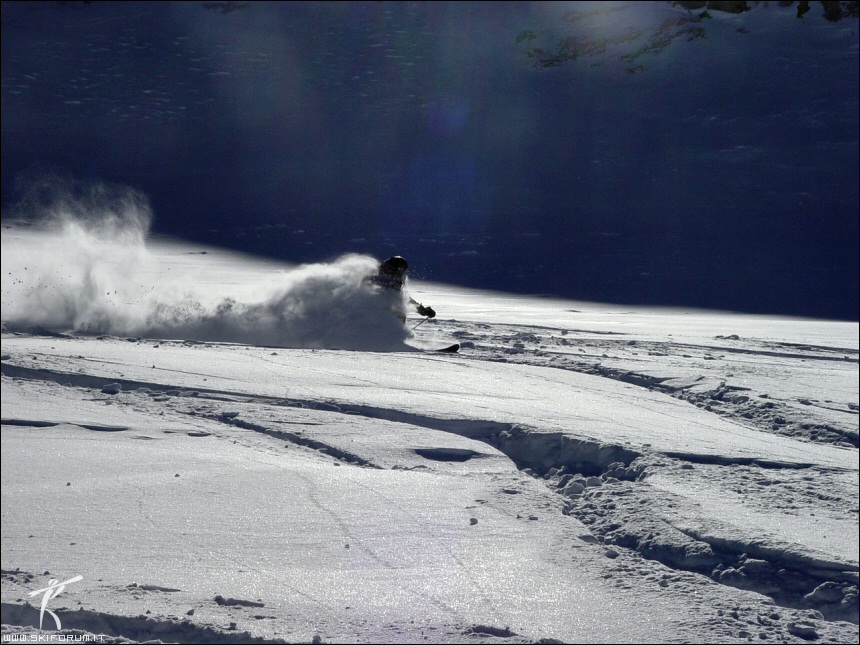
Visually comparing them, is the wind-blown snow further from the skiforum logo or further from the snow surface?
the skiforum logo

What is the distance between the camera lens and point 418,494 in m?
4.83

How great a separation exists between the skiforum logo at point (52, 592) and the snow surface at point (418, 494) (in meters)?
0.03

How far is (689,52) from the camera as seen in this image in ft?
172

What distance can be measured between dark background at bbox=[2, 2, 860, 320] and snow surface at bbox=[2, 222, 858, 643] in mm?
17692

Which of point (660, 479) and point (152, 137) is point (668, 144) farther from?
point (660, 479)

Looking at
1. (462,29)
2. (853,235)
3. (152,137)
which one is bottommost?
(853,235)

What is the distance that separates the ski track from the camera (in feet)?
13.2

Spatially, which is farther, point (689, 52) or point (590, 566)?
point (689, 52)

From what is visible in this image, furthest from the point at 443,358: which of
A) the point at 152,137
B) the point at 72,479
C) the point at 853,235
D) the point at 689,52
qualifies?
the point at 689,52

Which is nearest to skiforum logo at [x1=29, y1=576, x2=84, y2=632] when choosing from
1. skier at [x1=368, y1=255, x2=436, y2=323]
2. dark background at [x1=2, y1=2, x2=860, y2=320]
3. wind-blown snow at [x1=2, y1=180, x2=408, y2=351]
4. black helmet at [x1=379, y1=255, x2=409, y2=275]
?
wind-blown snow at [x1=2, y1=180, x2=408, y2=351]

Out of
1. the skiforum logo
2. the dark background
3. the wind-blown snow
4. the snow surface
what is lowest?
the skiforum logo

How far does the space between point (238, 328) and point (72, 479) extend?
6.57m

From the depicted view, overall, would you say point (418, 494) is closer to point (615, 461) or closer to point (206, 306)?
point (615, 461)

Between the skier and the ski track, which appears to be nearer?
the ski track
